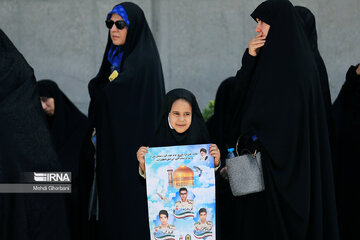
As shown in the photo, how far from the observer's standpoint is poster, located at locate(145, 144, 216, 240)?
3.70m

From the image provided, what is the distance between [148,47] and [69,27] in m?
1.98

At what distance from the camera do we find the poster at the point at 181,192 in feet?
12.1

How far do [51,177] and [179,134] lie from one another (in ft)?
3.36

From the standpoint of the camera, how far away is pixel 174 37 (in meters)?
6.99

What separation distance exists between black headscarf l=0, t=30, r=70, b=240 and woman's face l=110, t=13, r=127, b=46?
0.91 metres

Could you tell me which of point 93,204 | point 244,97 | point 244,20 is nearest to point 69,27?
point 244,20

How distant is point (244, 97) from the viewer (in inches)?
158

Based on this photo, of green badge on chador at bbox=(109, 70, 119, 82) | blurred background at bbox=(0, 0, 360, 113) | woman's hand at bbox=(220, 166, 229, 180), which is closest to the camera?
woman's hand at bbox=(220, 166, 229, 180)

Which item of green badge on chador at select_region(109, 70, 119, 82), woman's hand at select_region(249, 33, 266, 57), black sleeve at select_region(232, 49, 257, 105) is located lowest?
black sleeve at select_region(232, 49, 257, 105)

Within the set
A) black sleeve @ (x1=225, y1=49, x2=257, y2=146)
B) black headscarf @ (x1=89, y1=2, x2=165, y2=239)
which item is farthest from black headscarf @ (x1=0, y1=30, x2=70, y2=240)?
black sleeve @ (x1=225, y1=49, x2=257, y2=146)

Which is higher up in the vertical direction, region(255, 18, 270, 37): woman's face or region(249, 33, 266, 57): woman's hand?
region(255, 18, 270, 37): woman's face

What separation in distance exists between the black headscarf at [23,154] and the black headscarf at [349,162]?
7.20 ft

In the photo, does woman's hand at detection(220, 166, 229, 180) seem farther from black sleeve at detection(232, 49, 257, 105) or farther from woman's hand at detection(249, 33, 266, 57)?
woman's hand at detection(249, 33, 266, 57)

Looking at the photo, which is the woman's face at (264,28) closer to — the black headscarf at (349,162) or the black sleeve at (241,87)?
the black sleeve at (241,87)
